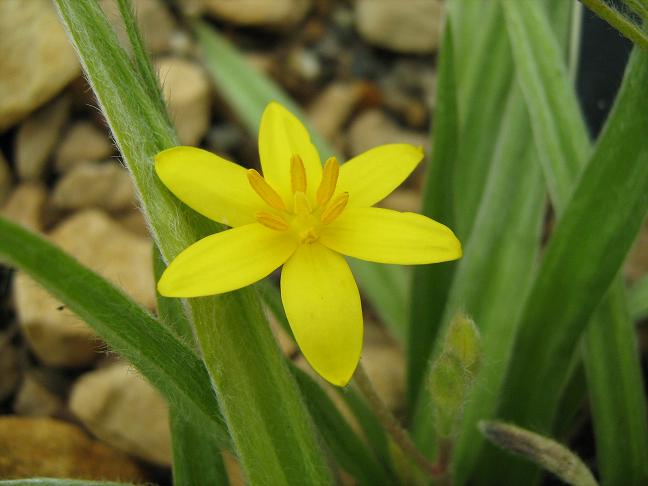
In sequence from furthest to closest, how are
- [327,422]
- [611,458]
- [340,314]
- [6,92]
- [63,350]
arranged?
[6,92], [63,350], [611,458], [327,422], [340,314]

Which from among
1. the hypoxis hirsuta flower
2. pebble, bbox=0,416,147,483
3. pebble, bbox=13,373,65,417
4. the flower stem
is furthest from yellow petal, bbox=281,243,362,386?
pebble, bbox=13,373,65,417

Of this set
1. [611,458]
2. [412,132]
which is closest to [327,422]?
[611,458]

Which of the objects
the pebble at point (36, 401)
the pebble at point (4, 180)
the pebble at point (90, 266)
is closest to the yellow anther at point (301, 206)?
the pebble at point (90, 266)

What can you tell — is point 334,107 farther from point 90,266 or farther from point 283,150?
point 283,150

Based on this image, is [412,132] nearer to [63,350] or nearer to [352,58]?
[352,58]

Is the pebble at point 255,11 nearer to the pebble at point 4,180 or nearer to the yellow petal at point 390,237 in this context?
the pebble at point 4,180

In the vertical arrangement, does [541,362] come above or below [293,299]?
below
